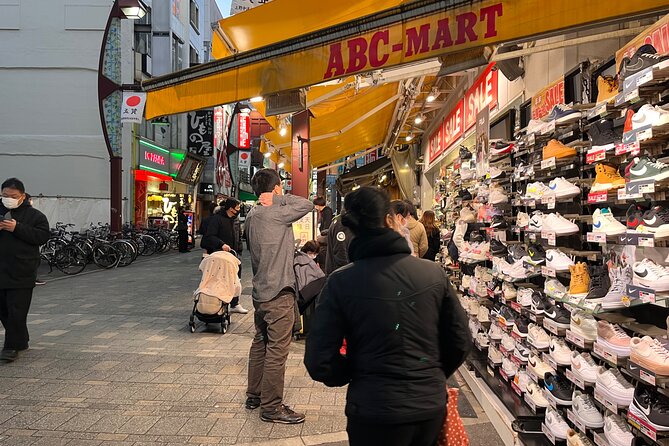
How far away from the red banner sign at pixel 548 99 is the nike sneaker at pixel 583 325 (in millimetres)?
1599

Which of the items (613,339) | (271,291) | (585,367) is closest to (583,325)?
(585,367)

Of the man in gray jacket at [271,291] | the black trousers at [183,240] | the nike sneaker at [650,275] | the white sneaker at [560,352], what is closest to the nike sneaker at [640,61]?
the nike sneaker at [650,275]

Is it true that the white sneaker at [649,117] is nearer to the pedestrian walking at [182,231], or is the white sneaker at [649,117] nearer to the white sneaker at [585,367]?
the white sneaker at [585,367]

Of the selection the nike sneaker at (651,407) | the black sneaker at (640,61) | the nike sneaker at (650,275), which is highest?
the black sneaker at (640,61)

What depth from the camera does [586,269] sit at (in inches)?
132

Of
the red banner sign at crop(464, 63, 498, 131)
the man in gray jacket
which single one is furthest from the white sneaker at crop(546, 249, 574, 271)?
the red banner sign at crop(464, 63, 498, 131)

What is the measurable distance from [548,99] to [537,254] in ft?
4.16

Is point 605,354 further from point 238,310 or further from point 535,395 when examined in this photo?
point 238,310

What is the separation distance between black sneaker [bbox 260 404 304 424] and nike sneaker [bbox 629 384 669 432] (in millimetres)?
2522

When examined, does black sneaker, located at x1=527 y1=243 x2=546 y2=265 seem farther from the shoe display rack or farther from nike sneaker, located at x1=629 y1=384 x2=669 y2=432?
nike sneaker, located at x1=629 y1=384 x2=669 y2=432

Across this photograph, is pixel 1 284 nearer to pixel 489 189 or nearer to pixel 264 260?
pixel 264 260

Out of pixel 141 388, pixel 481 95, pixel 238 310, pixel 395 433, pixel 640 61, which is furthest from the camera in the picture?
pixel 238 310

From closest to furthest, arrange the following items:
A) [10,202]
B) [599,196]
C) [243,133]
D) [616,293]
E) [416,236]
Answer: [616,293]
[599,196]
[10,202]
[416,236]
[243,133]

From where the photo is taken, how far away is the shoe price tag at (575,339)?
319 centimetres
